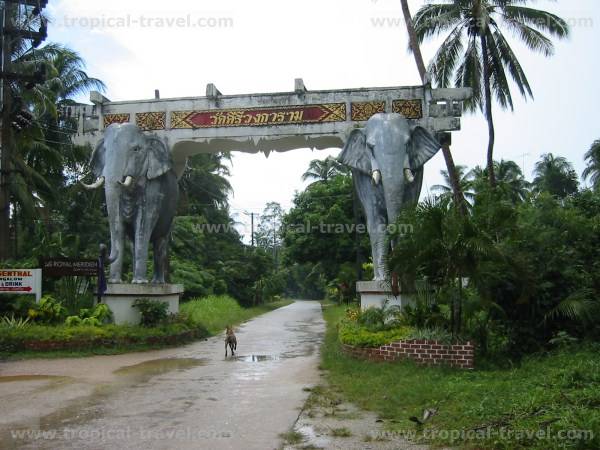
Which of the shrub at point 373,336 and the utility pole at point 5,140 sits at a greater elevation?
the utility pole at point 5,140

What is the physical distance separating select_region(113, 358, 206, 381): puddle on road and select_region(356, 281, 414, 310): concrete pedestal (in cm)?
313

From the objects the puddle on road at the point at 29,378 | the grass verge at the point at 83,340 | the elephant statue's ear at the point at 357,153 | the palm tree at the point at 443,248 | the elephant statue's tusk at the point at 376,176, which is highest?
the elephant statue's ear at the point at 357,153

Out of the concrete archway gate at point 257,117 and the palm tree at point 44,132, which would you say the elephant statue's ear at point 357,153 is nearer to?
the concrete archway gate at point 257,117

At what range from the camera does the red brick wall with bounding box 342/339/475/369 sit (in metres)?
7.72

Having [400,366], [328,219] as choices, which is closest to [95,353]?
[400,366]

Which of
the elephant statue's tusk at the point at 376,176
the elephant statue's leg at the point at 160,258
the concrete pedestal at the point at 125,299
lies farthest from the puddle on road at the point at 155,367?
the elephant statue's tusk at the point at 376,176

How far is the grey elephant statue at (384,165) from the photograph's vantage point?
10992 mm

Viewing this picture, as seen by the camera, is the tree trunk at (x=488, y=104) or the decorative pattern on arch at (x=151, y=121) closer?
the decorative pattern on arch at (x=151, y=121)

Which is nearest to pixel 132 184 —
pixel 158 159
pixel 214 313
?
pixel 158 159

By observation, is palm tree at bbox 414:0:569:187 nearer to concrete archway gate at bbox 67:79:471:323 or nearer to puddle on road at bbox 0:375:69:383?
concrete archway gate at bbox 67:79:471:323

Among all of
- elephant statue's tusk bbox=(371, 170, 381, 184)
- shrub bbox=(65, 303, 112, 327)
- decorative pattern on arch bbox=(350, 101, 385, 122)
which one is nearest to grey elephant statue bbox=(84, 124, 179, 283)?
shrub bbox=(65, 303, 112, 327)

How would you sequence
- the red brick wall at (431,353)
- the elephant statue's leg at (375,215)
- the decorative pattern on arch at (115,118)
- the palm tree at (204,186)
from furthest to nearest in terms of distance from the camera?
the palm tree at (204,186) < the decorative pattern on arch at (115,118) < the elephant statue's leg at (375,215) < the red brick wall at (431,353)

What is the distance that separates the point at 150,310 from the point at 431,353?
652 centimetres

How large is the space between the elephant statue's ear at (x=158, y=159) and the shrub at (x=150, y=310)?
2.63 meters
